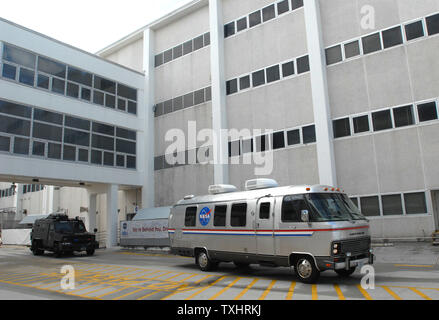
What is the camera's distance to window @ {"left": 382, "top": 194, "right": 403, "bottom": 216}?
1703 cm

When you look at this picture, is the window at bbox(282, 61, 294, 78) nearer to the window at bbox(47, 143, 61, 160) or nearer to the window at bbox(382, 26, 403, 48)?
the window at bbox(382, 26, 403, 48)

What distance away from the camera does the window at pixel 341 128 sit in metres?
19.0

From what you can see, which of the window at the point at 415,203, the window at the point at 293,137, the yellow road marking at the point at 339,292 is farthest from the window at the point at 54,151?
the window at the point at 415,203

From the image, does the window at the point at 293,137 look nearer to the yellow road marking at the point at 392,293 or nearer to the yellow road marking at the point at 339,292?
the yellow road marking at the point at 339,292

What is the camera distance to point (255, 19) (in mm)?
23547

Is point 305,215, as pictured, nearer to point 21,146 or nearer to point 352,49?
point 352,49

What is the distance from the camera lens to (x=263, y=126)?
22.2 meters

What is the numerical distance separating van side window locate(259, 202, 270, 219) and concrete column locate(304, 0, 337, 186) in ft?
31.1

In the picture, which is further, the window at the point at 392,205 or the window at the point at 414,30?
the window at the point at 414,30

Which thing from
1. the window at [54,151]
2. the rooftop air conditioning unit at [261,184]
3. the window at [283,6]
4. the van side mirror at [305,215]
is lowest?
the van side mirror at [305,215]

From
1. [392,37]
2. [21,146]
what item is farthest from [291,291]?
[21,146]

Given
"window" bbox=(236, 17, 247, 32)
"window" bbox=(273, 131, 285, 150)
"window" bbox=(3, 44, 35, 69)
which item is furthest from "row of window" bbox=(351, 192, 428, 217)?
"window" bbox=(3, 44, 35, 69)
